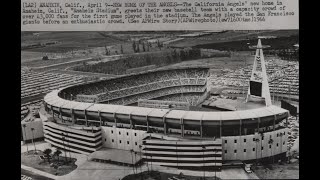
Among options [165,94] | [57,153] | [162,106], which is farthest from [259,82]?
[57,153]

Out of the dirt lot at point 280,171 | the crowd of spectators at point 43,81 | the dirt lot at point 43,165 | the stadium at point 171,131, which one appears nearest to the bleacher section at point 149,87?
the crowd of spectators at point 43,81

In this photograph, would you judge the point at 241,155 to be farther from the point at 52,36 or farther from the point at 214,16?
the point at 52,36

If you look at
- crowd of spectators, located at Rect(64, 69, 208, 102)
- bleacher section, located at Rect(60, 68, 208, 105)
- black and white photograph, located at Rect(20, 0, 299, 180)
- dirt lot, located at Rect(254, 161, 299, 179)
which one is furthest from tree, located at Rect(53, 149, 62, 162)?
dirt lot, located at Rect(254, 161, 299, 179)

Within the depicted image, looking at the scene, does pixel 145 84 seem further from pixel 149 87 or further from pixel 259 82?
pixel 259 82

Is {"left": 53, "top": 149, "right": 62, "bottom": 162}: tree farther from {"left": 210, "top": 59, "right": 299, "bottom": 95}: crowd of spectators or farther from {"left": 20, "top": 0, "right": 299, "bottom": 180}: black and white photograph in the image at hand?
{"left": 210, "top": 59, "right": 299, "bottom": 95}: crowd of spectators

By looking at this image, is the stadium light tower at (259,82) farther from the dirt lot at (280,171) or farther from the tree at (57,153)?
the tree at (57,153)

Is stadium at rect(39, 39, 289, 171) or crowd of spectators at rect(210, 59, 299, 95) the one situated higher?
crowd of spectators at rect(210, 59, 299, 95)
